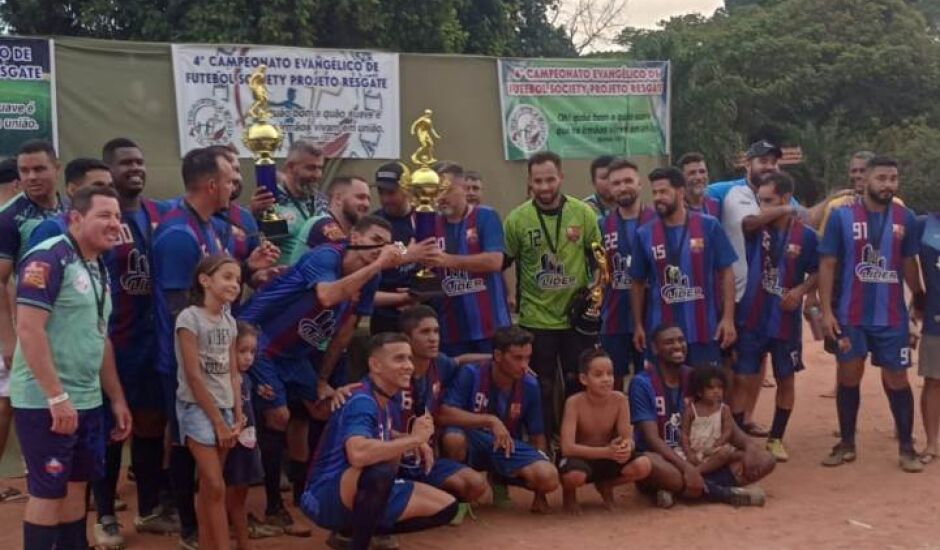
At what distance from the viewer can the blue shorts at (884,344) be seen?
306 inches

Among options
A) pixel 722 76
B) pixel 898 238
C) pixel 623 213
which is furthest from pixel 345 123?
pixel 722 76

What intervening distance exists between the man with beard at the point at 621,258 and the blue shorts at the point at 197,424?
10.5 feet

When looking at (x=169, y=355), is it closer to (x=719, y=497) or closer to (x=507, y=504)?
(x=507, y=504)

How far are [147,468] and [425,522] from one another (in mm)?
1583

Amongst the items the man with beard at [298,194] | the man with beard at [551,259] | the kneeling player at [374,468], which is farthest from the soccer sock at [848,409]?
the man with beard at [298,194]

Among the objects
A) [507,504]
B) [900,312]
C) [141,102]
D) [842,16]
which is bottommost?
[507,504]

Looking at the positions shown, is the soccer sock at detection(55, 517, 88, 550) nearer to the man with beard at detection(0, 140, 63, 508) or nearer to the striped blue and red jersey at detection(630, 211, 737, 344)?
the man with beard at detection(0, 140, 63, 508)

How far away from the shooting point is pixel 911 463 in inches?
304

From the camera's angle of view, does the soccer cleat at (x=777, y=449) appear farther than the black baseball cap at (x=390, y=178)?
Yes

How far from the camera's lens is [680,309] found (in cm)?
747

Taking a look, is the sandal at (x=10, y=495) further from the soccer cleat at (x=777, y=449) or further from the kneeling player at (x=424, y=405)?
the soccer cleat at (x=777, y=449)

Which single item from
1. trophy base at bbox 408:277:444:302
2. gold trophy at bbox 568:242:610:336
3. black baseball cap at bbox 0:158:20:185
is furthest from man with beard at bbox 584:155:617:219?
black baseball cap at bbox 0:158:20:185

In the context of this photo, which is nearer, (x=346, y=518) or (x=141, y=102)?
(x=346, y=518)

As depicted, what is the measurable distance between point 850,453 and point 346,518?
Answer: 411 centimetres
